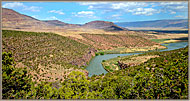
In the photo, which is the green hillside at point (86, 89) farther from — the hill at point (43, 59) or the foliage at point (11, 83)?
the hill at point (43, 59)

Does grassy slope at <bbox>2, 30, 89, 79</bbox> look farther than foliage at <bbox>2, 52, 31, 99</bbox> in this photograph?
Yes

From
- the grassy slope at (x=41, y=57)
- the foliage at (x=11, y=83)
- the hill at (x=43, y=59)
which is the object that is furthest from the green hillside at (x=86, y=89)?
the grassy slope at (x=41, y=57)

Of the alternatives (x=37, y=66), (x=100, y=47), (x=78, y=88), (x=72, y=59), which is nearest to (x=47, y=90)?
(x=78, y=88)

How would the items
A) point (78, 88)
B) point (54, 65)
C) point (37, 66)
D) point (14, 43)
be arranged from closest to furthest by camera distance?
1. point (78, 88)
2. point (37, 66)
3. point (54, 65)
4. point (14, 43)

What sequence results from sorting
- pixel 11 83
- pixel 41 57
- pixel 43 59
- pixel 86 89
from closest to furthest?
pixel 11 83 < pixel 86 89 < pixel 43 59 < pixel 41 57

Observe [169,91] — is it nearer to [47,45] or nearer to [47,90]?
[47,90]

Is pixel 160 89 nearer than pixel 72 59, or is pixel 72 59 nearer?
pixel 160 89

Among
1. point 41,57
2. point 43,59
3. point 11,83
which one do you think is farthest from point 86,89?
point 41,57

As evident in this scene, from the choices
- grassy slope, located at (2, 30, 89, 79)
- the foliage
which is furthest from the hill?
the foliage

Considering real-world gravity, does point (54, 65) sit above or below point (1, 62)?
below

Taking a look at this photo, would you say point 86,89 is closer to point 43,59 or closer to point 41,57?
point 43,59

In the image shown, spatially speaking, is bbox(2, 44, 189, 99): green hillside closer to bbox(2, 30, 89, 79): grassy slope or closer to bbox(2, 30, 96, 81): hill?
bbox(2, 30, 96, 81): hill
